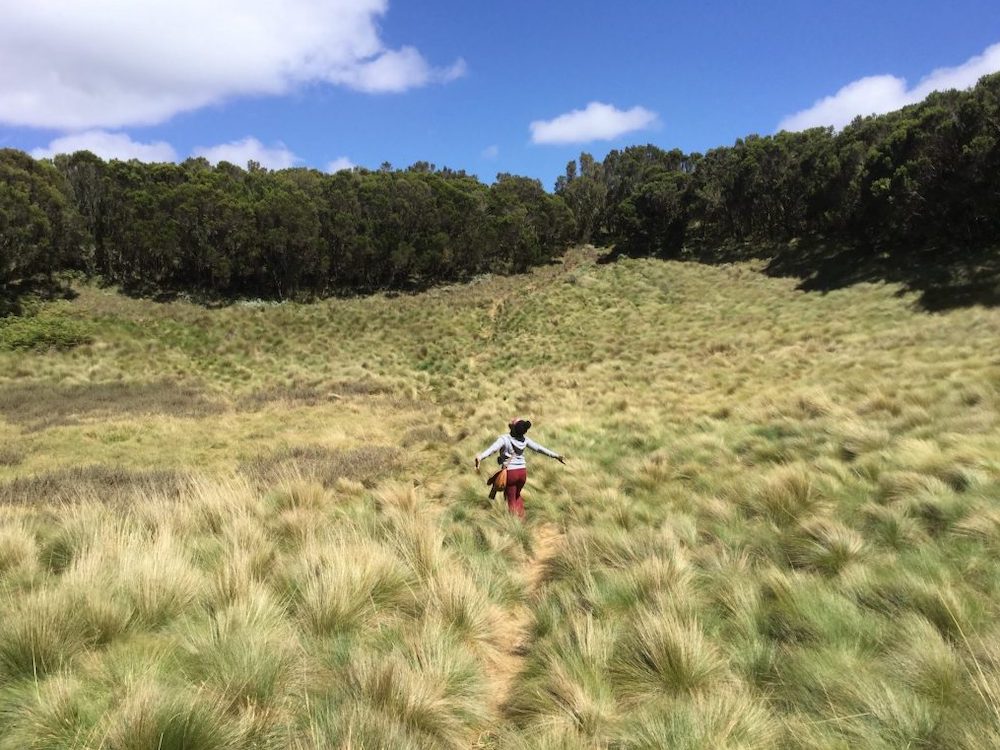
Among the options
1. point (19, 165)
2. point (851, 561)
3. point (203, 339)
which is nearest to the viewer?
point (851, 561)

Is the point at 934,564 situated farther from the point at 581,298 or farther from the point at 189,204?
the point at 189,204

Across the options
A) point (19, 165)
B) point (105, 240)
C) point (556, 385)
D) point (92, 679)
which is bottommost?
point (556, 385)

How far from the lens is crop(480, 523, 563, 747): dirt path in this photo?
3639mm

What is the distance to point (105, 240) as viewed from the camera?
141ft

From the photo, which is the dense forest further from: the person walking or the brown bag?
the brown bag

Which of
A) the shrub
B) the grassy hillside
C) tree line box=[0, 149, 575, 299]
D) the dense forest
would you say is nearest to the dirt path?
the grassy hillside

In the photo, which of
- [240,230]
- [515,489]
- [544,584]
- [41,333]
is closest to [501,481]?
[515,489]

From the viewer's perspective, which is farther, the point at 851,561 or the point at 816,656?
the point at 851,561

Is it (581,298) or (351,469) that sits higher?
(581,298)

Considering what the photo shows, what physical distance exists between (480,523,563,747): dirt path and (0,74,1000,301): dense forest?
29.7 metres

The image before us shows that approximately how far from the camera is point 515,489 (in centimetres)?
793

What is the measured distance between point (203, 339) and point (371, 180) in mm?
27316

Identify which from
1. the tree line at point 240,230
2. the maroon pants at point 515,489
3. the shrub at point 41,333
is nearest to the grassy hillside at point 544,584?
the maroon pants at point 515,489

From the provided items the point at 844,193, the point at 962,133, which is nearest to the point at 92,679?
the point at 962,133
